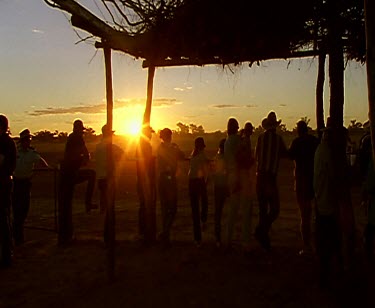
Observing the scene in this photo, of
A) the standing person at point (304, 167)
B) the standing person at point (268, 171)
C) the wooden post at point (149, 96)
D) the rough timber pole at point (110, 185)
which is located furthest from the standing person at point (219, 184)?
the rough timber pole at point (110, 185)

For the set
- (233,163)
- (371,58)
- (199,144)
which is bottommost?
(233,163)

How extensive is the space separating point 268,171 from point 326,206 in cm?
162

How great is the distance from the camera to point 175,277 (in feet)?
28.3

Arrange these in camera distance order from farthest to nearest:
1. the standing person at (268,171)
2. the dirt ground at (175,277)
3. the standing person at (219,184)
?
the standing person at (219,184) < the standing person at (268,171) < the dirt ground at (175,277)

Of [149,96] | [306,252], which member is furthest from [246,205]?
[149,96]

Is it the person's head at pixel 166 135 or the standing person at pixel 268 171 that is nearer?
the standing person at pixel 268 171

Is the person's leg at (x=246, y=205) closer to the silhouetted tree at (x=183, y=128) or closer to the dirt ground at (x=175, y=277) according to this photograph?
the dirt ground at (x=175, y=277)

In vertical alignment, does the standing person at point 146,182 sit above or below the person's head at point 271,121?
below

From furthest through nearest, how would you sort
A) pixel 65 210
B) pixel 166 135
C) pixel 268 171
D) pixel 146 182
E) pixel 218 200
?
1. pixel 65 210
2. pixel 146 182
3. pixel 166 135
4. pixel 218 200
5. pixel 268 171

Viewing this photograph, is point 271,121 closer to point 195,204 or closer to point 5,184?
point 195,204

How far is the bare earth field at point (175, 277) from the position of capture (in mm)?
7527

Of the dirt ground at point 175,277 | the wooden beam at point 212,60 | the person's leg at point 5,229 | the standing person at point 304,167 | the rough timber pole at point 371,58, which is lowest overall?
the dirt ground at point 175,277

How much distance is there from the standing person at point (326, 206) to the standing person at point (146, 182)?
12.5 feet

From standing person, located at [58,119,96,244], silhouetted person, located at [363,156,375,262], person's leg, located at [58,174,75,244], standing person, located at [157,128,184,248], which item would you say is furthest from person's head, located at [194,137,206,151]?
silhouetted person, located at [363,156,375,262]
